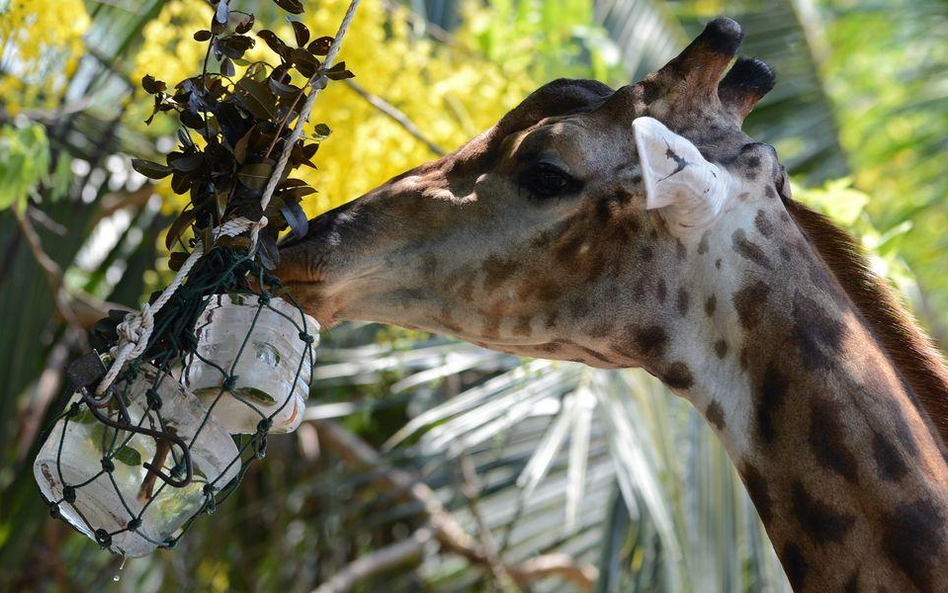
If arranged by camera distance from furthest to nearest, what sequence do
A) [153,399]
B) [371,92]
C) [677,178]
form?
1. [371,92]
2. [677,178]
3. [153,399]

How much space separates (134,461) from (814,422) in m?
0.80

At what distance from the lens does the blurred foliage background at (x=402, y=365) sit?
9.53 ft

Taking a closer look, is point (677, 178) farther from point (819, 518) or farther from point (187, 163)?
point (187, 163)

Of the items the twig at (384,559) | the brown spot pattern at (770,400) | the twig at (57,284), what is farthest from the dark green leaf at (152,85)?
the twig at (384,559)

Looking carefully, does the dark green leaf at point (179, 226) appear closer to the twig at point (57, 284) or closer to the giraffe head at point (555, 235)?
the giraffe head at point (555, 235)

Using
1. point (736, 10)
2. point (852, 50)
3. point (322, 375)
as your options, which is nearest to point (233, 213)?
point (322, 375)

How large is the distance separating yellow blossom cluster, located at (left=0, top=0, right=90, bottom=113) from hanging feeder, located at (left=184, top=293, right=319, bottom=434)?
1140 mm

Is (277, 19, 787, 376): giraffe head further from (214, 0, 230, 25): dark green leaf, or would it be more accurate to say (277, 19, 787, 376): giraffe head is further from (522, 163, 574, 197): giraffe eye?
(214, 0, 230, 25): dark green leaf

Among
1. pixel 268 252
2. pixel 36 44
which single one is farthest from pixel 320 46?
pixel 36 44

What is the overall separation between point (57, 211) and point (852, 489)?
2951mm

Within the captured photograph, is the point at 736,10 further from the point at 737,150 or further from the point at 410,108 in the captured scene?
the point at 737,150

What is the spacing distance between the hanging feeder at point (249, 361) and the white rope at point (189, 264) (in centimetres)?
6

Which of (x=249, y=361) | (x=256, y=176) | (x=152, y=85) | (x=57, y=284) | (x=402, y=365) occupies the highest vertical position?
(x=57, y=284)

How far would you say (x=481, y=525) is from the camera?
13.4 ft
